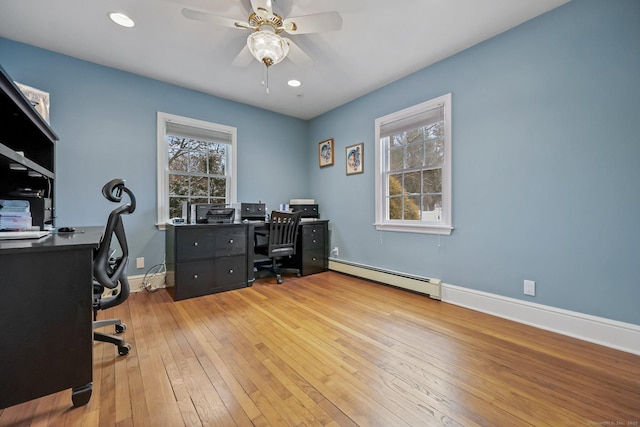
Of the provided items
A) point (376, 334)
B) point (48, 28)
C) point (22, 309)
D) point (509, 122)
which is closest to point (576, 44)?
point (509, 122)

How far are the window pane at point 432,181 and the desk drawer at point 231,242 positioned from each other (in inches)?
90.2

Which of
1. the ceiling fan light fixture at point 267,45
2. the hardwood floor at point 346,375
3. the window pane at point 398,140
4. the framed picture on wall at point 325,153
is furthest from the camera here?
the framed picture on wall at point 325,153

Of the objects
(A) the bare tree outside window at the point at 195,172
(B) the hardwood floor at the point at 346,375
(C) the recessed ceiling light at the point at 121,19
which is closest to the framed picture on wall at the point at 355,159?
(A) the bare tree outside window at the point at 195,172

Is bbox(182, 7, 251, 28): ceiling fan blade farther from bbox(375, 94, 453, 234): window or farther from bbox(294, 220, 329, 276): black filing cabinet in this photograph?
bbox(294, 220, 329, 276): black filing cabinet

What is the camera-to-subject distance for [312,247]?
3.92 m

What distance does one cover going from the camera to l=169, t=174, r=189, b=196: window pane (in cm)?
336

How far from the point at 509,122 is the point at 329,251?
9.39ft

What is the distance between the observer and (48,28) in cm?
225

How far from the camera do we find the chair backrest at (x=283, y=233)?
11.1ft

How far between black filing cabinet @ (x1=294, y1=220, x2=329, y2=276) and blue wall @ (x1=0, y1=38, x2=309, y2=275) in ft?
3.75

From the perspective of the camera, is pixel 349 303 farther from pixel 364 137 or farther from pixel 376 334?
pixel 364 137

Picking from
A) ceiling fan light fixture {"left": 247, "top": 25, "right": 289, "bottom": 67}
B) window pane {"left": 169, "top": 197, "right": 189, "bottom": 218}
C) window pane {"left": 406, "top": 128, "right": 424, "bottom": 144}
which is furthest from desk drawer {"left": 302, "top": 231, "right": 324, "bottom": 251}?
ceiling fan light fixture {"left": 247, "top": 25, "right": 289, "bottom": 67}

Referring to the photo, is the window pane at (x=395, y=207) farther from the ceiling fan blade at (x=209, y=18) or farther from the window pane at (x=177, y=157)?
the window pane at (x=177, y=157)

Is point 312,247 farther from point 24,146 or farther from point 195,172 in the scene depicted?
point 24,146
